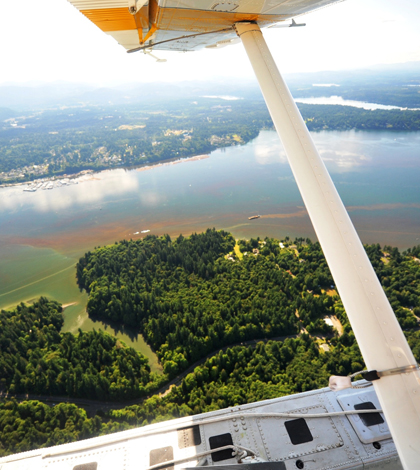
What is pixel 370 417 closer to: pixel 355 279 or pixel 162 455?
pixel 162 455

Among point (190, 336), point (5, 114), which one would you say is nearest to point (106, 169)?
point (190, 336)

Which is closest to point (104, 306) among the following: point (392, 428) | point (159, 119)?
point (392, 428)

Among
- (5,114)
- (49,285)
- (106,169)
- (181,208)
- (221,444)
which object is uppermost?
(5,114)

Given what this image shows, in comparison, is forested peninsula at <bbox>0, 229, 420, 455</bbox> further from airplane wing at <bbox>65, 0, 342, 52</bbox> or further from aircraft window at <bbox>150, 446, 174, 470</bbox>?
airplane wing at <bbox>65, 0, 342, 52</bbox>

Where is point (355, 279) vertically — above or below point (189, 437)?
above

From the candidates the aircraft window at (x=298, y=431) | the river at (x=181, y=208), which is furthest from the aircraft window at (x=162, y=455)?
the river at (x=181, y=208)

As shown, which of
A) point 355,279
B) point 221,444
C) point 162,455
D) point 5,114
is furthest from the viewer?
point 5,114

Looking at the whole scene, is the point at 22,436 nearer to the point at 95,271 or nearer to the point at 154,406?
the point at 154,406
